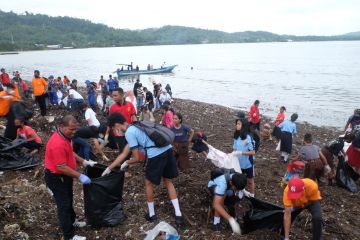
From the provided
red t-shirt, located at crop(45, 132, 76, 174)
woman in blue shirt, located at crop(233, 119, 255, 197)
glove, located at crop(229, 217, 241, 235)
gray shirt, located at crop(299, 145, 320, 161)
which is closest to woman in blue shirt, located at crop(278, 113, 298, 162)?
gray shirt, located at crop(299, 145, 320, 161)

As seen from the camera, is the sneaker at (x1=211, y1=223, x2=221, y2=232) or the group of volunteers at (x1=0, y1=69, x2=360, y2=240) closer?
the group of volunteers at (x1=0, y1=69, x2=360, y2=240)

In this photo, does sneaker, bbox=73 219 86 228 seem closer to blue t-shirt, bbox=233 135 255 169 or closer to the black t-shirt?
the black t-shirt

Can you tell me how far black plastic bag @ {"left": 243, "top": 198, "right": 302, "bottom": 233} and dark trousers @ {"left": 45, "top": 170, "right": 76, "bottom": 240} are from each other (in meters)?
2.75

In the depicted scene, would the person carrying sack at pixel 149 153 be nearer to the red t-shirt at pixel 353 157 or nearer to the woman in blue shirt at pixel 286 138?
the red t-shirt at pixel 353 157

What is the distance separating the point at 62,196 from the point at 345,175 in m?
6.54

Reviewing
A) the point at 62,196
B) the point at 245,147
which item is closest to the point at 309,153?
the point at 245,147

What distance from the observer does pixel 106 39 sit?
166625 millimetres

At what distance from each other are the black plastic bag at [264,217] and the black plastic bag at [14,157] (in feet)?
15.5

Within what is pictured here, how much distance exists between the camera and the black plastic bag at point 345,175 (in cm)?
771

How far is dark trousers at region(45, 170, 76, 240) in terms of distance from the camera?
4371mm

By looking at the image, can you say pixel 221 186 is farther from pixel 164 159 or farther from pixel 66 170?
pixel 66 170

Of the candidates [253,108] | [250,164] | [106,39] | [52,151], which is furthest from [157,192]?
[106,39]

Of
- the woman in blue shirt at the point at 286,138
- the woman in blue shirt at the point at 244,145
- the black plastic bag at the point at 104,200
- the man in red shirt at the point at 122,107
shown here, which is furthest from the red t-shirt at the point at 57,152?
the woman in blue shirt at the point at 286,138

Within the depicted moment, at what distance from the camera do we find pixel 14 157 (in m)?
7.09
